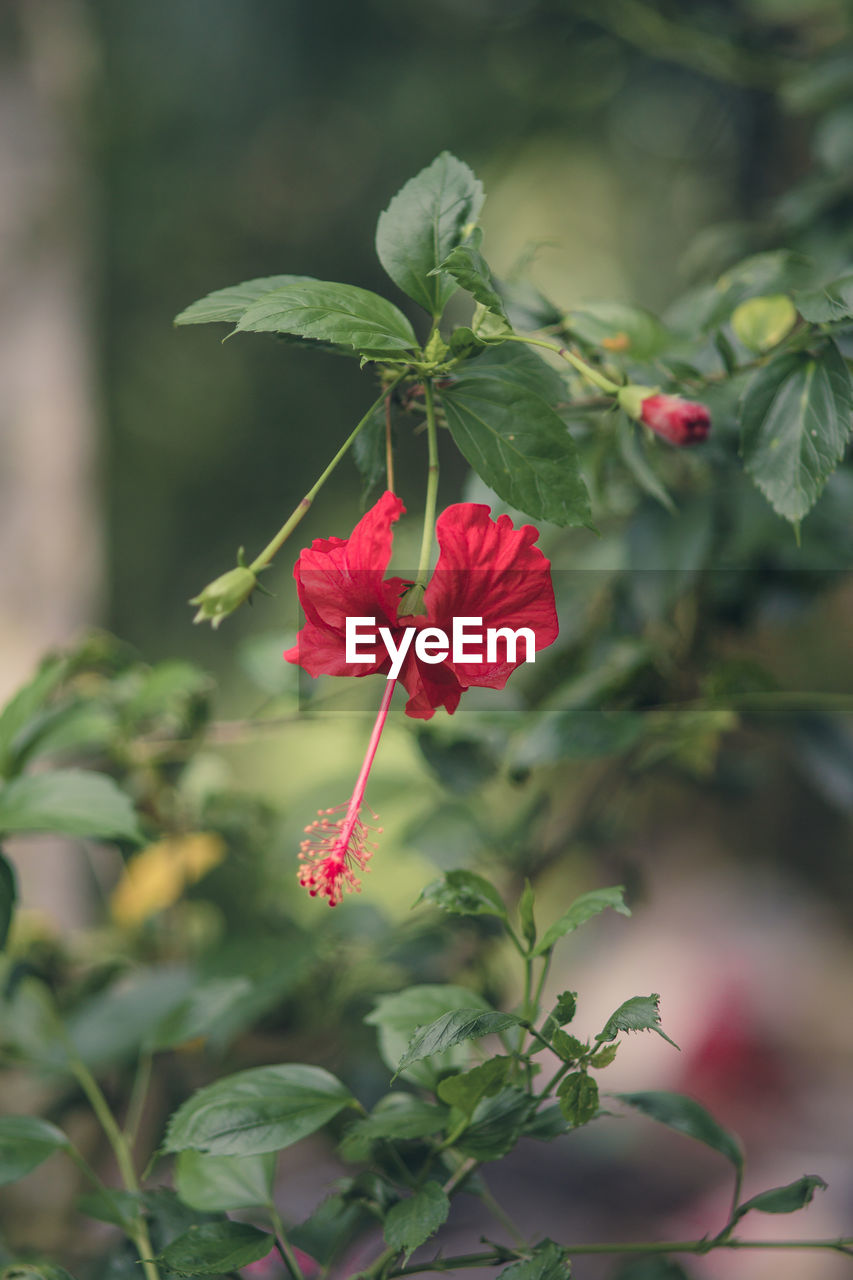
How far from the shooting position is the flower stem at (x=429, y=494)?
0.92 ft

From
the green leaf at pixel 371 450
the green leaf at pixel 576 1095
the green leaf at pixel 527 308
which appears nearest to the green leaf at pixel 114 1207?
the green leaf at pixel 576 1095

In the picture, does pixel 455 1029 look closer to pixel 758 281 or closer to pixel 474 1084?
pixel 474 1084

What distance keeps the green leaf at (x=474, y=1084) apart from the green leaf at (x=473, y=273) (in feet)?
0.79

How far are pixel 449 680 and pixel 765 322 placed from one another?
0.26 meters

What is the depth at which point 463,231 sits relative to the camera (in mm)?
326

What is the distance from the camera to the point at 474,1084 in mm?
310

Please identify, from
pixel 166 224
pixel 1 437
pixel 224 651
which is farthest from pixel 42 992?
pixel 166 224

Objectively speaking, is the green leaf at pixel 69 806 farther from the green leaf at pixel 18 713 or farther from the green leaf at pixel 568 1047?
the green leaf at pixel 568 1047

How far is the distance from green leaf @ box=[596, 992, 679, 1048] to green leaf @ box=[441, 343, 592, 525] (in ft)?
0.48

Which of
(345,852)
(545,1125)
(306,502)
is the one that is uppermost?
(306,502)

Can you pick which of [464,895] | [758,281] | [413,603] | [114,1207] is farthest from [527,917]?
[758,281]

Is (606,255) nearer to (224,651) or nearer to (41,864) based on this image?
(224,651)

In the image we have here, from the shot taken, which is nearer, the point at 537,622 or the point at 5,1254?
the point at 537,622

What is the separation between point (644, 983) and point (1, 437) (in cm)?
127
